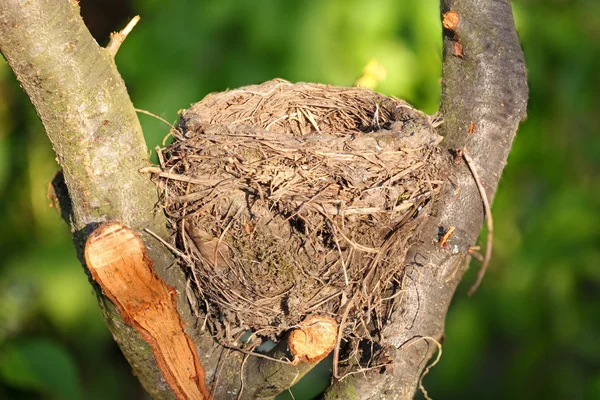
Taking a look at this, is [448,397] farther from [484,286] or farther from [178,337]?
[178,337]

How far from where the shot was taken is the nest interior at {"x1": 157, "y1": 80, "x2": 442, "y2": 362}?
1.62 m

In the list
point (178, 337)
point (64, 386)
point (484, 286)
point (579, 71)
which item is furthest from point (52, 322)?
point (579, 71)

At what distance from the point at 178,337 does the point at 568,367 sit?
9.37 ft

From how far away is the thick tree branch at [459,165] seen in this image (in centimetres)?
175

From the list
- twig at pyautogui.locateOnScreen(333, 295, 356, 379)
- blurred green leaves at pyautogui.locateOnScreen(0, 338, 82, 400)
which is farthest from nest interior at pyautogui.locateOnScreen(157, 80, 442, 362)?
blurred green leaves at pyautogui.locateOnScreen(0, 338, 82, 400)

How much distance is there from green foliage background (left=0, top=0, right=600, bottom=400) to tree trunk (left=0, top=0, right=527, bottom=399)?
1.03 m

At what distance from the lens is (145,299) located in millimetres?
1559

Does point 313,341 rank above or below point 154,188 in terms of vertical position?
below

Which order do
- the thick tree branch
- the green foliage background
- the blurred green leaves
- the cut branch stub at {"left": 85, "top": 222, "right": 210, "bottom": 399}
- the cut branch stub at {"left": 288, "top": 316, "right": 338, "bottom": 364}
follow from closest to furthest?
the cut branch stub at {"left": 85, "top": 222, "right": 210, "bottom": 399}, the cut branch stub at {"left": 288, "top": 316, "right": 338, "bottom": 364}, the thick tree branch, the blurred green leaves, the green foliage background

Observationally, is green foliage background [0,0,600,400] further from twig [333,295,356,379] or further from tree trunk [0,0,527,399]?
twig [333,295,356,379]

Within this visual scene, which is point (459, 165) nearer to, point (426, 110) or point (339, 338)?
point (339, 338)

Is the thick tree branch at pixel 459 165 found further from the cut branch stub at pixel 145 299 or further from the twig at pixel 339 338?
the cut branch stub at pixel 145 299

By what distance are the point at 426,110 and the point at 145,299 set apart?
1.96 meters

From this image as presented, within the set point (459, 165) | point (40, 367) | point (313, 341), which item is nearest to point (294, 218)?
Result: point (313, 341)
